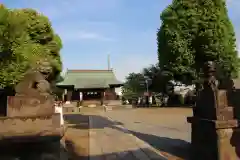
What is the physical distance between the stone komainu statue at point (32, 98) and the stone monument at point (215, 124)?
3.93 metres

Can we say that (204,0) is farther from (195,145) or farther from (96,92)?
(195,145)

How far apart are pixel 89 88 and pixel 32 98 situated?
34574 mm

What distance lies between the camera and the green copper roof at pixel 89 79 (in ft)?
133

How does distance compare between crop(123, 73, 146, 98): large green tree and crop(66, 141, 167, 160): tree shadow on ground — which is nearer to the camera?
crop(66, 141, 167, 160): tree shadow on ground

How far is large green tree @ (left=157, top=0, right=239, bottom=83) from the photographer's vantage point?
26359mm

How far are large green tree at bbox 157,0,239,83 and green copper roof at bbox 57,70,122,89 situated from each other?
47.5 feet

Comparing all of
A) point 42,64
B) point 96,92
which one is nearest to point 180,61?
point 96,92

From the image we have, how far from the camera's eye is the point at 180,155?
7.42m

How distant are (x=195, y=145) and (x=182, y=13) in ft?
76.2

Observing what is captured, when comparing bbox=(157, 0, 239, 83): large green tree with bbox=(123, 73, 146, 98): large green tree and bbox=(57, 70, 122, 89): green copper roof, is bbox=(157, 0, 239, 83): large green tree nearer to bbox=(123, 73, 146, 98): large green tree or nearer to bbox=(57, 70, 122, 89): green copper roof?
bbox=(57, 70, 122, 89): green copper roof

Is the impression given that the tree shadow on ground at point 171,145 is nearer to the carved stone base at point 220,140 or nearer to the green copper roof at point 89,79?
the carved stone base at point 220,140

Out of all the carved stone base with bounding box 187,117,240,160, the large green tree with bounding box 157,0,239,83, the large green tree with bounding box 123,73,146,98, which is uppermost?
the large green tree with bounding box 157,0,239,83

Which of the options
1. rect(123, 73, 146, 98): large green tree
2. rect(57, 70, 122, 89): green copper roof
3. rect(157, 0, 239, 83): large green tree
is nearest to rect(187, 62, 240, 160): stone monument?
rect(157, 0, 239, 83): large green tree

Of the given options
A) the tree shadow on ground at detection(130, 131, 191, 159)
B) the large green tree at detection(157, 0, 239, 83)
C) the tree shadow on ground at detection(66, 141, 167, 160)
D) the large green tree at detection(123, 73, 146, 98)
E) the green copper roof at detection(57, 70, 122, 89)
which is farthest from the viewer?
the large green tree at detection(123, 73, 146, 98)
